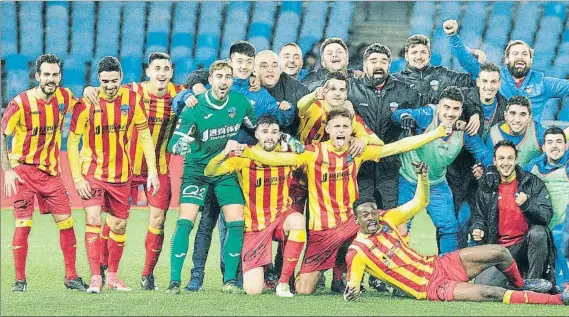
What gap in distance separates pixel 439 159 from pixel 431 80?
624 mm

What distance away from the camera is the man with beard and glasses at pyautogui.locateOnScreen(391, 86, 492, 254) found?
8039mm

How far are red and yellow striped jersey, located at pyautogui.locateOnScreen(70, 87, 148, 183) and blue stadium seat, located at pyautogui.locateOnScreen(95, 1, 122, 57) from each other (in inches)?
312

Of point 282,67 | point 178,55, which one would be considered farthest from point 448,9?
point 282,67

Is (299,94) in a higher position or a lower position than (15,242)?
higher

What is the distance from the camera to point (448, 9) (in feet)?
55.1

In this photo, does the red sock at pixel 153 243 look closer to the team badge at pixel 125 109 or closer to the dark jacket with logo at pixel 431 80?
the team badge at pixel 125 109

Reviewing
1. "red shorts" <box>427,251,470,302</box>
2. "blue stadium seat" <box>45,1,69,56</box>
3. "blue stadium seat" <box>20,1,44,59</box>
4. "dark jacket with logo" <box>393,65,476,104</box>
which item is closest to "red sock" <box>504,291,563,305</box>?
"red shorts" <box>427,251,470,302</box>

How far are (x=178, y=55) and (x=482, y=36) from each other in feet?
14.1

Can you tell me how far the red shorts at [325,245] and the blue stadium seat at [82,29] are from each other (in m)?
8.61

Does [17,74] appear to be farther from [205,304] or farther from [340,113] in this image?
[205,304]

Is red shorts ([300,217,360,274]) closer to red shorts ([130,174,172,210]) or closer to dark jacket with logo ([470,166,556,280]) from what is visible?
dark jacket with logo ([470,166,556,280])

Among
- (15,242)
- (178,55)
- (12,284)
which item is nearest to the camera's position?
(15,242)

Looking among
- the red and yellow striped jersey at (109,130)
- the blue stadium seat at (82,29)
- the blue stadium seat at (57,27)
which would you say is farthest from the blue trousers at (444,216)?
the blue stadium seat at (57,27)

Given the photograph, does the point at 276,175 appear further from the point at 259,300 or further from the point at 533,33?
the point at 533,33
